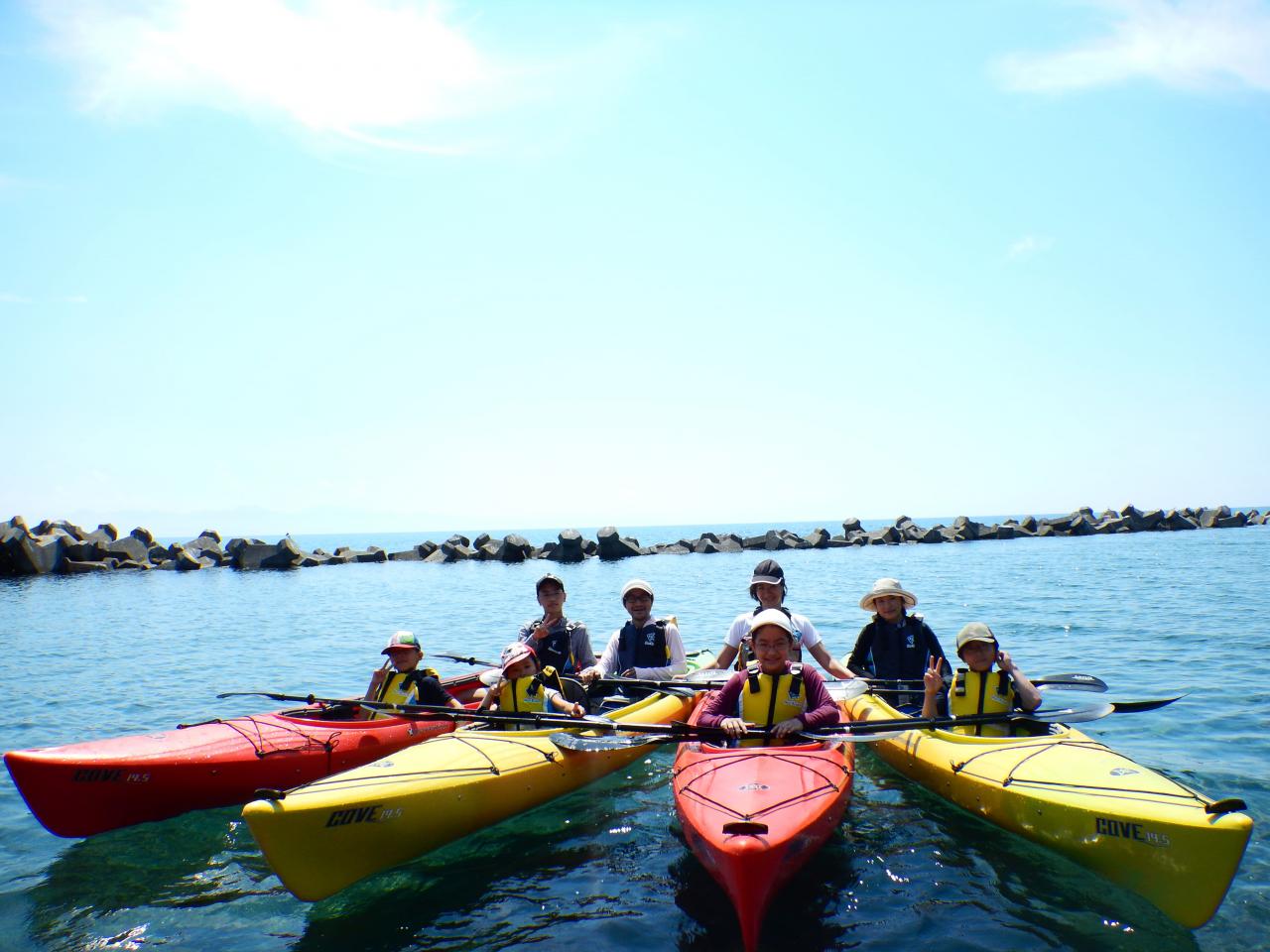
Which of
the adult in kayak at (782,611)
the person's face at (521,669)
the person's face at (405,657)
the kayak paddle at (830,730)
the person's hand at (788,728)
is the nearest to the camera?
the person's hand at (788,728)

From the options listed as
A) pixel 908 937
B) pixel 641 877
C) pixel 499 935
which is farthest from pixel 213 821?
pixel 908 937

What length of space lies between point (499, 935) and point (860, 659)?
5.07 metres

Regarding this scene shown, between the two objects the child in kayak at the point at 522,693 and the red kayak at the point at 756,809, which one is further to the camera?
the child in kayak at the point at 522,693

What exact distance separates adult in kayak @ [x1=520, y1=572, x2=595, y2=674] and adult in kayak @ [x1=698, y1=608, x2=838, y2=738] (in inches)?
105

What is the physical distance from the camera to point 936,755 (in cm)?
648

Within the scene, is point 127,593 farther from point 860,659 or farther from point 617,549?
point 860,659

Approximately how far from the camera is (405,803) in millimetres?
5492

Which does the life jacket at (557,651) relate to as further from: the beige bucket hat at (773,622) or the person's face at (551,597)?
the beige bucket hat at (773,622)

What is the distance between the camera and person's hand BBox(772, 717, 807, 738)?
5980 mm

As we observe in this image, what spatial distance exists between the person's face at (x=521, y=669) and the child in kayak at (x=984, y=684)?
3.29 metres

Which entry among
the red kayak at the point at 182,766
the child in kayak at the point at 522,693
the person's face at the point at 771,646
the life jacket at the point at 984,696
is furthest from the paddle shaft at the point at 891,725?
the red kayak at the point at 182,766

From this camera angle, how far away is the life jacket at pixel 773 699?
6.18 meters

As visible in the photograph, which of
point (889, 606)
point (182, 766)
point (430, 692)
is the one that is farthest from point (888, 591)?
point (182, 766)

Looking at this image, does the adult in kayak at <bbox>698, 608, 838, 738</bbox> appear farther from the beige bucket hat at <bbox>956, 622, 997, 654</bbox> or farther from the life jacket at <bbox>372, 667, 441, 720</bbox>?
the life jacket at <bbox>372, 667, 441, 720</bbox>
